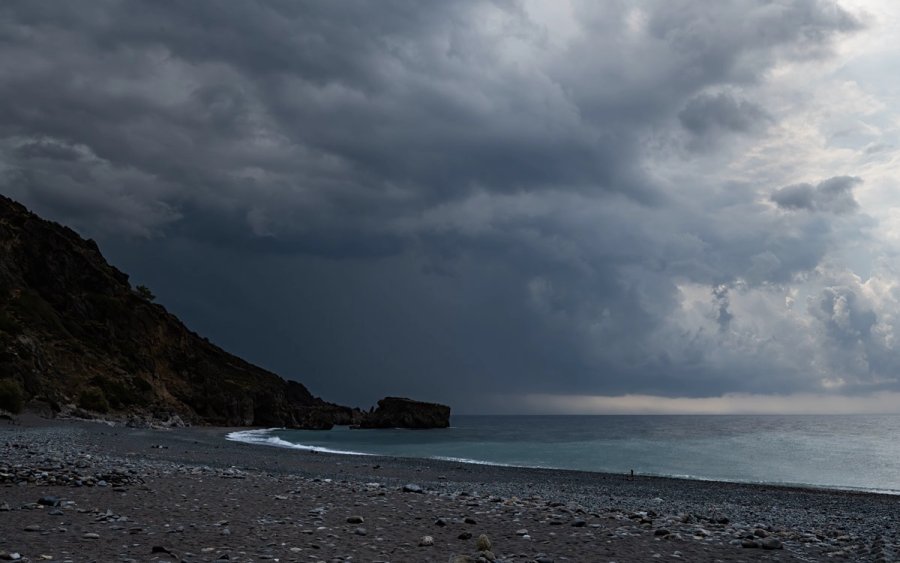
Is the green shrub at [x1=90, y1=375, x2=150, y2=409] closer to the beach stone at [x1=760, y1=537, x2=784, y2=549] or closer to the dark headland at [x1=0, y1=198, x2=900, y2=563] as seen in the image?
the dark headland at [x1=0, y1=198, x2=900, y2=563]

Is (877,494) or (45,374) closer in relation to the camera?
(877,494)

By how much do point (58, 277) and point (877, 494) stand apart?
129m

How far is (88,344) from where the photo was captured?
10819 centimetres

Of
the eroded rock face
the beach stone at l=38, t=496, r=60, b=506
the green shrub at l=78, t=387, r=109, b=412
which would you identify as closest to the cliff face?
the green shrub at l=78, t=387, r=109, b=412

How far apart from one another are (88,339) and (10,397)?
176 feet

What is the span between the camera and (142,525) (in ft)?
38.0

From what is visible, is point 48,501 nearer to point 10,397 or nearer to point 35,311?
point 10,397

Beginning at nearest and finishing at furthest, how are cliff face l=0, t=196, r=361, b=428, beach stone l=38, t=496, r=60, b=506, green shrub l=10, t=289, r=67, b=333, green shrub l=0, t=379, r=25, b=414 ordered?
1. beach stone l=38, t=496, r=60, b=506
2. green shrub l=0, t=379, r=25, b=414
3. cliff face l=0, t=196, r=361, b=428
4. green shrub l=10, t=289, r=67, b=333

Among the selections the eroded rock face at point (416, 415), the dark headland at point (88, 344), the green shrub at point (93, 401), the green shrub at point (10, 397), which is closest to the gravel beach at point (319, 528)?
the green shrub at point (10, 397)

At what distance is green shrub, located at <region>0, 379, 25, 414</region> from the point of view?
6088 centimetres

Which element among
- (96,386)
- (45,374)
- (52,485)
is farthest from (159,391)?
(52,485)

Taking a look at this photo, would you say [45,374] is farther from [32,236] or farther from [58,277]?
[32,236]

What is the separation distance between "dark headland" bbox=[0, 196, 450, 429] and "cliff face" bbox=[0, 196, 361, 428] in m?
0.20

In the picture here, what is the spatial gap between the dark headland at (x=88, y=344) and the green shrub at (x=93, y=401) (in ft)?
0.40
